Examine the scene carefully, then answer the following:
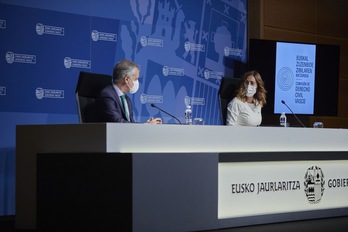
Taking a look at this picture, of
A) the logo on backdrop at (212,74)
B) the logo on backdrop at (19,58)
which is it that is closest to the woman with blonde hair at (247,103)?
the logo on backdrop at (212,74)

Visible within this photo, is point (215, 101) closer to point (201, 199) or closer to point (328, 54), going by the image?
point (328, 54)

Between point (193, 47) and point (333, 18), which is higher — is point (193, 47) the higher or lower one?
the lower one

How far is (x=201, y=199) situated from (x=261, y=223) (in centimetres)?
64

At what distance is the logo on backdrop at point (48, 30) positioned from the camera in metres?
6.11

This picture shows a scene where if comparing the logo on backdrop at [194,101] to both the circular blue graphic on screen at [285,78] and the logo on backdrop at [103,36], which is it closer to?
the circular blue graphic on screen at [285,78]

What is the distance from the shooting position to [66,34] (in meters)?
6.31

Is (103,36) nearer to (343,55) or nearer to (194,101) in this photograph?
(194,101)

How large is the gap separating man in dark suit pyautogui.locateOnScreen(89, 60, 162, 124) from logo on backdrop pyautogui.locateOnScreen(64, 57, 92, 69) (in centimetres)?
104

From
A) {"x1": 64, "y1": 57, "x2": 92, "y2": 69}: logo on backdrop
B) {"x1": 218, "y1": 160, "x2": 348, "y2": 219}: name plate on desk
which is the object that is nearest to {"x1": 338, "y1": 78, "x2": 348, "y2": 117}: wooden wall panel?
{"x1": 218, "y1": 160, "x2": 348, "y2": 219}: name plate on desk

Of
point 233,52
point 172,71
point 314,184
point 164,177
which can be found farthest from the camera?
point 233,52

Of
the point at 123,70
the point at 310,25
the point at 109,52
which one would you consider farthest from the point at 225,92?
the point at 310,25

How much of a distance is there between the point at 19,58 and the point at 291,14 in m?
→ 3.58

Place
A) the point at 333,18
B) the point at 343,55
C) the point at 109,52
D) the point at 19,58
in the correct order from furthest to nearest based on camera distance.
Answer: the point at 343,55
the point at 333,18
the point at 109,52
the point at 19,58

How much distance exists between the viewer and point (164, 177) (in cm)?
424
